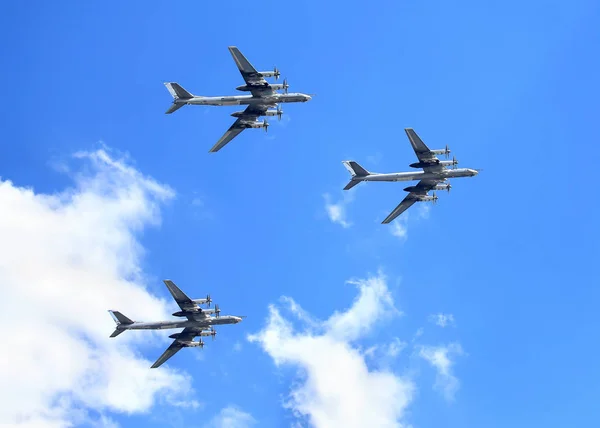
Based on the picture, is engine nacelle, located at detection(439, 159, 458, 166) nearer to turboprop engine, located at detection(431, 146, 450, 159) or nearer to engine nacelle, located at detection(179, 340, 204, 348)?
turboprop engine, located at detection(431, 146, 450, 159)

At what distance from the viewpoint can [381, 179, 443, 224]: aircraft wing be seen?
170m

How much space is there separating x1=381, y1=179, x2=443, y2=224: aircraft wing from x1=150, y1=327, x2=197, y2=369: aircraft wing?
4012 cm

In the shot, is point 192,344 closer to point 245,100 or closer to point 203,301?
point 203,301

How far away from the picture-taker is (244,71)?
160 metres

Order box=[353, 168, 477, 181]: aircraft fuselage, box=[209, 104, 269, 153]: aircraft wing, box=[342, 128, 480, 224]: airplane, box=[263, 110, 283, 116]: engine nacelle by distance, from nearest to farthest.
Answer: box=[342, 128, 480, 224]: airplane
box=[353, 168, 477, 181]: aircraft fuselage
box=[263, 110, 283, 116]: engine nacelle
box=[209, 104, 269, 153]: aircraft wing

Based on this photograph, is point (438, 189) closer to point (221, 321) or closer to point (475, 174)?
point (475, 174)

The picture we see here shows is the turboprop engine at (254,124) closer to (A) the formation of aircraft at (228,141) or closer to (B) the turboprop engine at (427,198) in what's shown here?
(A) the formation of aircraft at (228,141)

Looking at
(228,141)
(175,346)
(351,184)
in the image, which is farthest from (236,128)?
(175,346)

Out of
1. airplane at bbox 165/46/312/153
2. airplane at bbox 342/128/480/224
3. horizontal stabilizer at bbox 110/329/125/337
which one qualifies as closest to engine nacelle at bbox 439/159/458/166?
airplane at bbox 342/128/480/224

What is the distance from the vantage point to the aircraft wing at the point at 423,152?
16312cm

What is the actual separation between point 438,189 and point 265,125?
32.2 m

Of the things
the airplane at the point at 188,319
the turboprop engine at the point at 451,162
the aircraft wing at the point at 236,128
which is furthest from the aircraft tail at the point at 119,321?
the turboprop engine at the point at 451,162

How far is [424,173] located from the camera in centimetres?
16675

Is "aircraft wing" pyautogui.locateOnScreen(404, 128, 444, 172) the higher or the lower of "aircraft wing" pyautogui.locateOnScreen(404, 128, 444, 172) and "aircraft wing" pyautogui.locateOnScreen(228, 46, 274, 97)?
the higher
